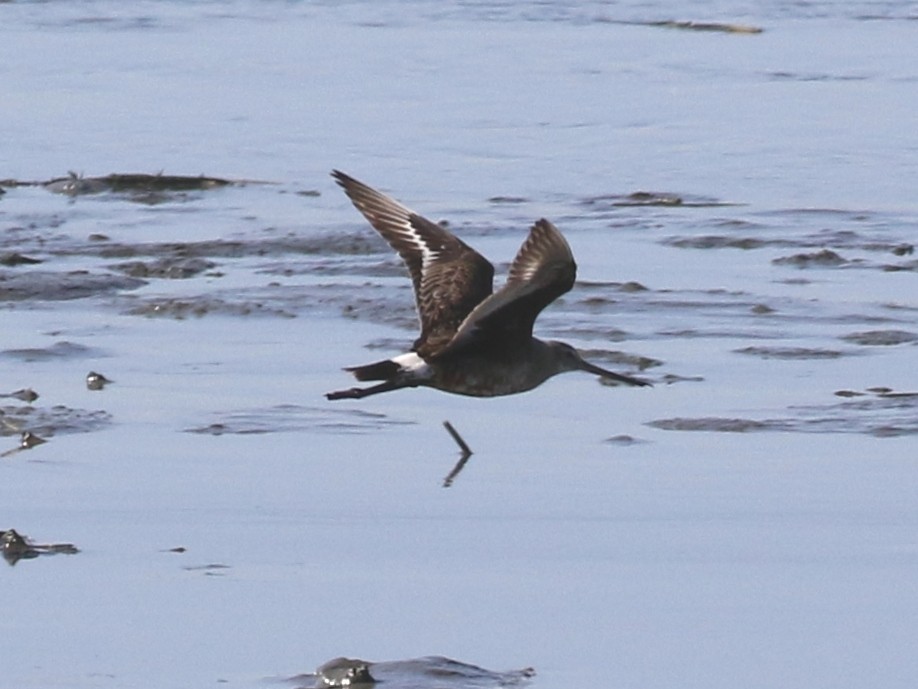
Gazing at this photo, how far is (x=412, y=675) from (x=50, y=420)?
103 inches

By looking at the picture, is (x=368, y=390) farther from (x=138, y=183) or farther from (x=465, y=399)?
(x=138, y=183)

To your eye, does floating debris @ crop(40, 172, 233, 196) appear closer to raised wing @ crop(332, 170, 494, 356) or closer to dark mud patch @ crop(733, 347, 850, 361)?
dark mud patch @ crop(733, 347, 850, 361)

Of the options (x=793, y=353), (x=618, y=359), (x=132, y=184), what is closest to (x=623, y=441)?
(x=618, y=359)

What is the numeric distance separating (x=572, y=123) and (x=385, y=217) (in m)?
6.44

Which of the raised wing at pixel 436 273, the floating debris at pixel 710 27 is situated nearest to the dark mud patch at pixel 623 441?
the raised wing at pixel 436 273

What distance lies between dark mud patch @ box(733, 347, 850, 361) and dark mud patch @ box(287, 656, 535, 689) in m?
3.56

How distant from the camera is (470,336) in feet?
22.4

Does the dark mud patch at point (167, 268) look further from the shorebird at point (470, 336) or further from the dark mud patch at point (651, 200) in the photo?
the shorebird at point (470, 336)

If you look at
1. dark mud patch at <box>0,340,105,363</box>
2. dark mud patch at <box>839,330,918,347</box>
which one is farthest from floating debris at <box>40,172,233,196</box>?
dark mud patch at <box>839,330,918,347</box>

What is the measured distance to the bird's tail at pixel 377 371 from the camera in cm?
662

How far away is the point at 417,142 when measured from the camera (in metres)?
13.2

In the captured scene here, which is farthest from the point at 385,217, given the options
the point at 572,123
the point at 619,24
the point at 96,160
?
the point at 619,24

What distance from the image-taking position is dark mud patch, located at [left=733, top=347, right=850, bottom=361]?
8.31m

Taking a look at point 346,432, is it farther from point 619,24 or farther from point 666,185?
point 619,24
